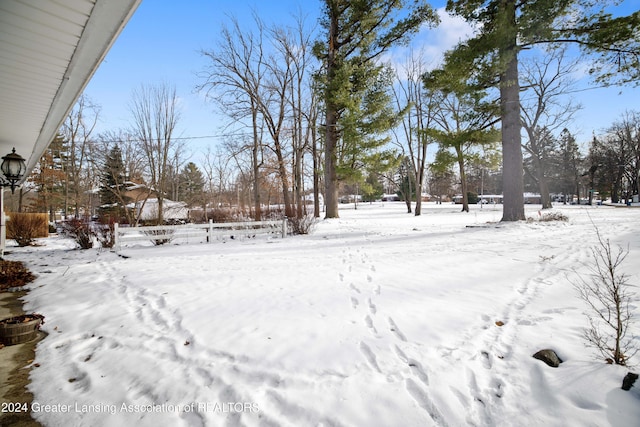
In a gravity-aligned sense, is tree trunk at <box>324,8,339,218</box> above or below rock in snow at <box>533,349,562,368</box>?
above

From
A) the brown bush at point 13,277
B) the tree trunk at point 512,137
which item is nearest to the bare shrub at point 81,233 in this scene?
the brown bush at point 13,277

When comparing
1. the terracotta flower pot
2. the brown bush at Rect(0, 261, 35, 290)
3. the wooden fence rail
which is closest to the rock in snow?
the terracotta flower pot

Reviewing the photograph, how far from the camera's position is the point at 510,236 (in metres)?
8.66

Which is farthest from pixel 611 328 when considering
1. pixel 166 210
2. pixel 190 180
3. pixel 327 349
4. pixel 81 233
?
pixel 190 180

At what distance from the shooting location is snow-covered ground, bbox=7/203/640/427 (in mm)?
1900

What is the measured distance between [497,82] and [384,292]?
11.2 meters

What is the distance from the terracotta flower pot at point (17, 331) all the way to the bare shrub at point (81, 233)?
7.47 m

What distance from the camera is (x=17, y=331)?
10.0 ft

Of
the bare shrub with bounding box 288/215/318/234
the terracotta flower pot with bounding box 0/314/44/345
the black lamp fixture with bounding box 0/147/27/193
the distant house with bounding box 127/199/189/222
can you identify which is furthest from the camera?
the distant house with bounding box 127/199/189/222

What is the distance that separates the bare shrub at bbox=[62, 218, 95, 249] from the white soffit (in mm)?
5584

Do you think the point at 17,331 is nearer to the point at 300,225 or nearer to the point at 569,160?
the point at 300,225

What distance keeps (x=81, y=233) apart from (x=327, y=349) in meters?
10.7

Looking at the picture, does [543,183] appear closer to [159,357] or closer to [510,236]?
[510,236]

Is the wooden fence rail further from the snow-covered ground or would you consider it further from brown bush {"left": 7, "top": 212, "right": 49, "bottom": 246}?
brown bush {"left": 7, "top": 212, "right": 49, "bottom": 246}
